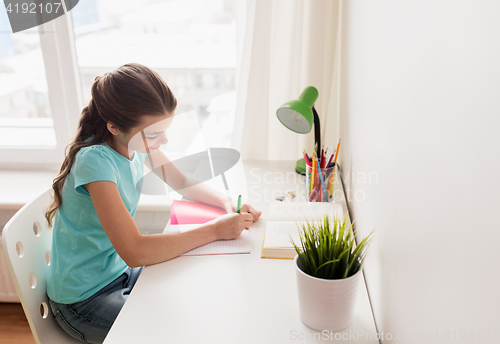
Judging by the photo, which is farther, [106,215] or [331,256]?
[106,215]

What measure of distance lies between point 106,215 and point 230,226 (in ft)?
0.96

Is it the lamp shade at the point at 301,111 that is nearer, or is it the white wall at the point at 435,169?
the white wall at the point at 435,169

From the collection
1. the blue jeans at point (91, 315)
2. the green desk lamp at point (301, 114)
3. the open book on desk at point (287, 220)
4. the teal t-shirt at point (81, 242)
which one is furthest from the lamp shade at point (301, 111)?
the blue jeans at point (91, 315)

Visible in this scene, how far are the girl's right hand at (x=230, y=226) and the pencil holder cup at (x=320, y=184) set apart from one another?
0.26m

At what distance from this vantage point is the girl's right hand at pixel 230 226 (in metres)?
0.95

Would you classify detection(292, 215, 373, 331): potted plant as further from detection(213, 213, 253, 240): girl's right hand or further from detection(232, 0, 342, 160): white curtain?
detection(232, 0, 342, 160): white curtain

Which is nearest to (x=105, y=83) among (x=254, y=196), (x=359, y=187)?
(x=254, y=196)

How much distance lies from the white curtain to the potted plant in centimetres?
92

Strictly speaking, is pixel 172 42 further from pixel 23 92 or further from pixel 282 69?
pixel 23 92

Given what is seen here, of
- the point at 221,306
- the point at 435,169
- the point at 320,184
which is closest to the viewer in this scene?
the point at 435,169

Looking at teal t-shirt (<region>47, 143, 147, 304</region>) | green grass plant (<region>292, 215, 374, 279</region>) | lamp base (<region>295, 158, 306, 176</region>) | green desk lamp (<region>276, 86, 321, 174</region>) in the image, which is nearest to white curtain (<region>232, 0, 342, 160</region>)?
lamp base (<region>295, 158, 306, 176</region>)

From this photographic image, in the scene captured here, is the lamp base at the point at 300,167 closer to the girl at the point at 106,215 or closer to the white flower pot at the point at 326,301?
the girl at the point at 106,215

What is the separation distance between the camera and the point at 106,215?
0.91 meters

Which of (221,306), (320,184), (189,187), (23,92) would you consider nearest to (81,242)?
(189,187)
